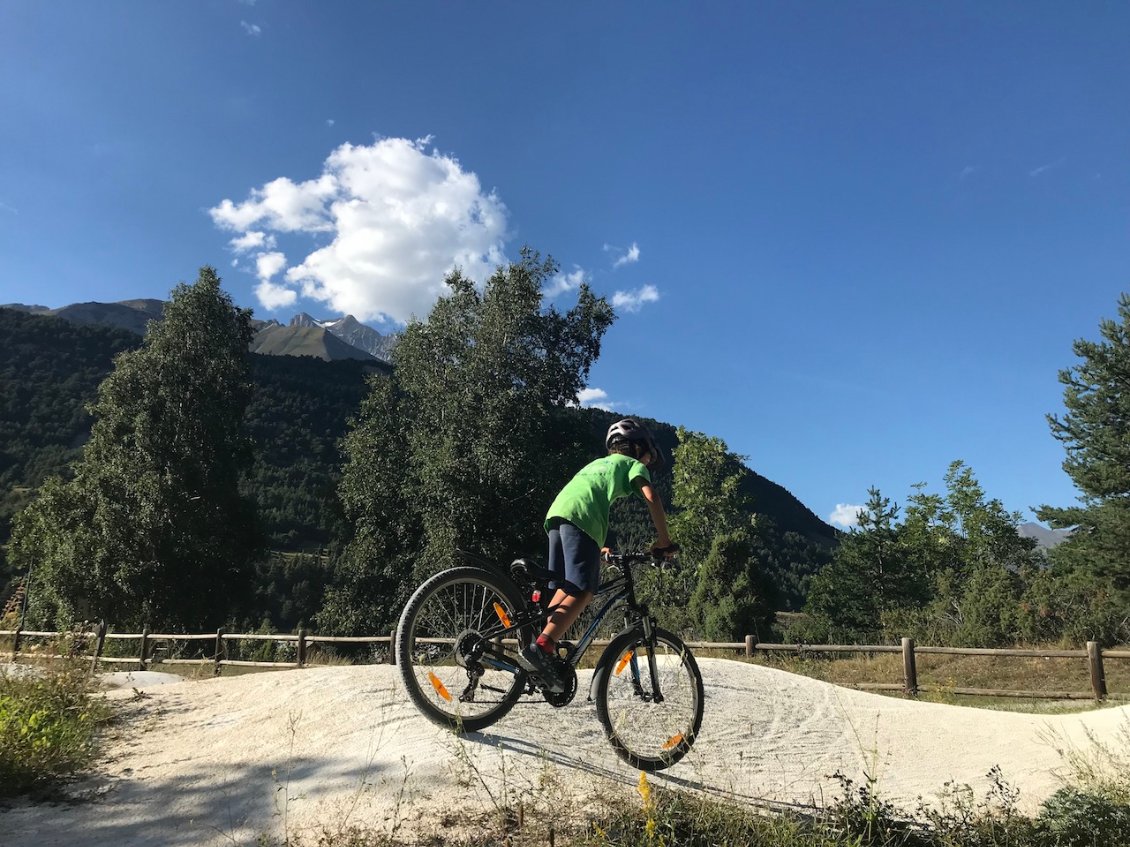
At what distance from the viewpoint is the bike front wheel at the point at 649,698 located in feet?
14.2

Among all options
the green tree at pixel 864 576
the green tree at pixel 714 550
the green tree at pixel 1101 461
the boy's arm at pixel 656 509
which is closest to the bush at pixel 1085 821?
the boy's arm at pixel 656 509

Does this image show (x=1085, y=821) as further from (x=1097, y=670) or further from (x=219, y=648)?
(x=219, y=648)

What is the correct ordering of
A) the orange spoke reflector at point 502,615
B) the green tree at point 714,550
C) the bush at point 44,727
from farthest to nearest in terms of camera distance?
the green tree at point 714,550 < the orange spoke reflector at point 502,615 < the bush at point 44,727

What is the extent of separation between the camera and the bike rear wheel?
4.27 m

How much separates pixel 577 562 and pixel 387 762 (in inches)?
65.4

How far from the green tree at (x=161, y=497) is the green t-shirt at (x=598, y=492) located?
2572 cm

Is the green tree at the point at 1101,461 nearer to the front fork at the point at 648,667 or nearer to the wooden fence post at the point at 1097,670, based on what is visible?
the wooden fence post at the point at 1097,670

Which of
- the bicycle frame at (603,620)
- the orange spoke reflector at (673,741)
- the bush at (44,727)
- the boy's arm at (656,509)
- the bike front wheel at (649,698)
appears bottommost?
the bush at (44,727)

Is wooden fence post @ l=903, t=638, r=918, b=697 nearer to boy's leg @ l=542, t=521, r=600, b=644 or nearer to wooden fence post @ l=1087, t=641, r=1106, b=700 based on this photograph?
wooden fence post @ l=1087, t=641, r=1106, b=700

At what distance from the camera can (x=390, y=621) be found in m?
25.0

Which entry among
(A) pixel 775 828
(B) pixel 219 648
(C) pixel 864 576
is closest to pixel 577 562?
(A) pixel 775 828

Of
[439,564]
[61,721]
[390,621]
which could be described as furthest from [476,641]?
[390,621]

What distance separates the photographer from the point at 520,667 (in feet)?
14.4

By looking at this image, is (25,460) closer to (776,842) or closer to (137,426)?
(137,426)
